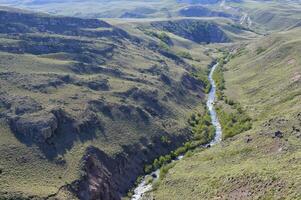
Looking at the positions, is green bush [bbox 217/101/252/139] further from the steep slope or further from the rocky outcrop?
the rocky outcrop

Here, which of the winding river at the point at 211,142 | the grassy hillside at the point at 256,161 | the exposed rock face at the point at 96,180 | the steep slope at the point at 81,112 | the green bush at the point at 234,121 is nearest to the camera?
the grassy hillside at the point at 256,161

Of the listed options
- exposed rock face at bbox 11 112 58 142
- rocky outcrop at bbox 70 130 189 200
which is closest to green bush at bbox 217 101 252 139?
rocky outcrop at bbox 70 130 189 200

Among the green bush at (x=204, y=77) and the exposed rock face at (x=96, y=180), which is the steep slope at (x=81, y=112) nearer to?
the exposed rock face at (x=96, y=180)

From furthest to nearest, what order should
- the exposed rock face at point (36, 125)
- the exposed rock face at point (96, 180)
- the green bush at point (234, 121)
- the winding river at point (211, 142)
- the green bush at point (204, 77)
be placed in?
the green bush at point (204, 77) → the green bush at point (234, 121) → the exposed rock face at point (36, 125) → the winding river at point (211, 142) → the exposed rock face at point (96, 180)

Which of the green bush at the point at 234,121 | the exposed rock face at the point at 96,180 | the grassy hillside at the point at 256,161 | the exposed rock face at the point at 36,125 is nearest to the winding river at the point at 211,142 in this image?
the green bush at the point at 234,121

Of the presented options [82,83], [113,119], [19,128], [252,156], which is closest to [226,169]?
[252,156]

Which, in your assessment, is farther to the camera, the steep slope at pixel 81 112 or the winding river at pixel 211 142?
the winding river at pixel 211 142
